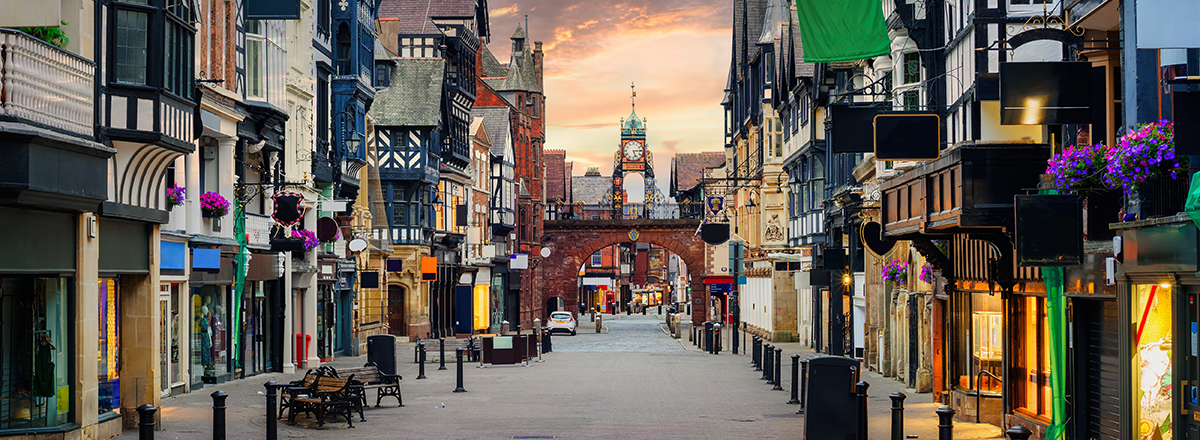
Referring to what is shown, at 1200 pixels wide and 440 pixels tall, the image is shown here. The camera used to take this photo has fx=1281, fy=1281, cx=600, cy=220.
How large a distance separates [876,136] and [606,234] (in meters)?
64.1

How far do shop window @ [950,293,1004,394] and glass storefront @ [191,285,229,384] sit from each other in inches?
554

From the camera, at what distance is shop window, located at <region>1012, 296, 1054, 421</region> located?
623 inches

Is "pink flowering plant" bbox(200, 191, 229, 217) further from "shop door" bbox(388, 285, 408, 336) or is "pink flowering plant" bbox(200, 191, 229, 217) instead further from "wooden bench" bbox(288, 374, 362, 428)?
"shop door" bbox(388, 285, 408, 336)

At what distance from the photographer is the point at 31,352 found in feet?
46.3

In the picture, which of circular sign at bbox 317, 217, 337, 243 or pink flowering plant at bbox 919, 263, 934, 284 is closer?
pink flowering plant at bbox 919, 263, 934, 284

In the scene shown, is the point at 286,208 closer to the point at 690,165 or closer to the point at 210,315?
A: the point at 210,315

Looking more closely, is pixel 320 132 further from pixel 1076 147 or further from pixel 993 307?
pixel 1076 147

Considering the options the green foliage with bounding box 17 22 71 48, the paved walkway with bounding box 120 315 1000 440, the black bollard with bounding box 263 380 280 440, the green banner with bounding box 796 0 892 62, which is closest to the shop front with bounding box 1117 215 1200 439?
the paved walkway with bounding box 120 315 1000 440

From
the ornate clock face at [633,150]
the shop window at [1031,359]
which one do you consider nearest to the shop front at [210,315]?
the shop window at [1031,359]

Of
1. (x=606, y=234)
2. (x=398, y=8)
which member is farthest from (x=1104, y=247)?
(x=606, y=234)

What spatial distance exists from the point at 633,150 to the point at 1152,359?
87610 millimetres

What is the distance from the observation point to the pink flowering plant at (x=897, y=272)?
86.7 feet

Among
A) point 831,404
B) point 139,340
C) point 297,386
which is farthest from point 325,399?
point 831,404

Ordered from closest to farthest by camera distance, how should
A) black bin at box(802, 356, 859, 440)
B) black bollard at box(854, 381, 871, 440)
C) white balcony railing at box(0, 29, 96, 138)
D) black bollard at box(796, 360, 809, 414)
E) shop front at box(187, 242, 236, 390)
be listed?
white balcony railing at box(0, 29, 96, 138)
black bollard at box(854, 381, 871, 440)
black bin at box(802, 356, 859, 440)
black bollard at box(796, 360, 809, 414)
shop front at box(187, 242, 236, 390)
